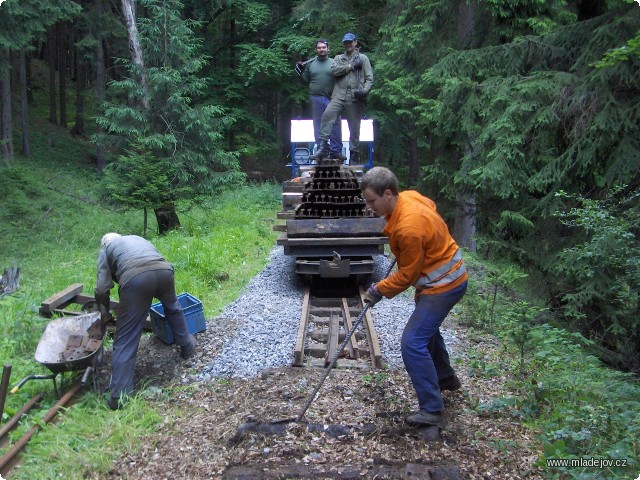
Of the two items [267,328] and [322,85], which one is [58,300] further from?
[322,85]

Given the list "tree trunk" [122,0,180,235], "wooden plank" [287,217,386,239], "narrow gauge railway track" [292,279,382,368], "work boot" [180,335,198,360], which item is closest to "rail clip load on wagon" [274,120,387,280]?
"wooden plank" [287,217,386,239]

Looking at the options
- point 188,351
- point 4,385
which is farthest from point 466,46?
point 4,385

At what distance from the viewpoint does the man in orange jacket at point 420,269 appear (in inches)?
168

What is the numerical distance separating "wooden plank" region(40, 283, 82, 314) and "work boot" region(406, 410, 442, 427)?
4.65 meters

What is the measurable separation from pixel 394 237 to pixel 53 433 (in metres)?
3.32

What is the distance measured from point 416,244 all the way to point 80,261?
30.6 feet

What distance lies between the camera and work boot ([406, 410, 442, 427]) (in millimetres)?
4547

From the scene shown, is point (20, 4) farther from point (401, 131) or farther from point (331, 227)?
point (401, 131)

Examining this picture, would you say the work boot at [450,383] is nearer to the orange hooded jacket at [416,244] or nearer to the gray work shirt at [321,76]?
the orange hooded jacket at [416,244]

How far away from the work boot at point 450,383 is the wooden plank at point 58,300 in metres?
4.70

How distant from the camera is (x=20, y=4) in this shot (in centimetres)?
1305

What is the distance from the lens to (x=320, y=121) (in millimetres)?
11672

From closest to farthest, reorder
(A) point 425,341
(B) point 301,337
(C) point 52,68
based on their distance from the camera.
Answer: (A) point 425,341 → (B) point 301,337 → (C) point 52,68

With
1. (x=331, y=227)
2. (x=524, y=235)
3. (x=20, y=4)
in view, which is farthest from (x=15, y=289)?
(x=524, y=235)
